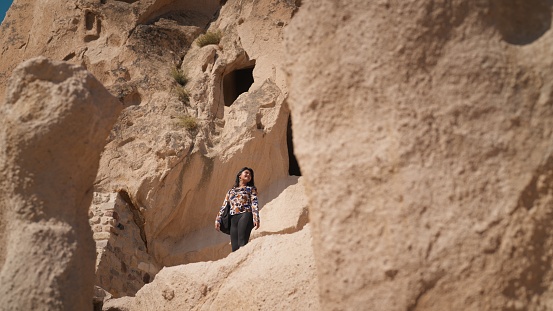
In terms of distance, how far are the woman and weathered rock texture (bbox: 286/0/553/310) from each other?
139 inches

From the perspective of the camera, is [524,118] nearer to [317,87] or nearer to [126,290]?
[317,87]

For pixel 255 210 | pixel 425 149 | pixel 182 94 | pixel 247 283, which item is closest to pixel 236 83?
pixel 182 94

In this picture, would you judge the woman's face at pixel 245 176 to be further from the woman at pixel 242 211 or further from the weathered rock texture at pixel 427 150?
the weathered rock texture at pixel 427 150

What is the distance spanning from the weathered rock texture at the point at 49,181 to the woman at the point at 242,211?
2.61 meters

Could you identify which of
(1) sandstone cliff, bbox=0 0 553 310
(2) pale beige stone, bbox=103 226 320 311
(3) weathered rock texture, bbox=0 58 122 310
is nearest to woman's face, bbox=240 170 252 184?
(2) pale beige stone, bbox=103 226 320 311

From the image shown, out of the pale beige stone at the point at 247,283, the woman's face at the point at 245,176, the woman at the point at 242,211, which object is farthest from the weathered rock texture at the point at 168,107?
the pale beige stone at the point at 247,283

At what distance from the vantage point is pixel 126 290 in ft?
24.6

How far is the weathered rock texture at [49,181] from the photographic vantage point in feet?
10.9

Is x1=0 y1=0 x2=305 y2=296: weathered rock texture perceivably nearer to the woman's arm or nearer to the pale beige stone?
the woman's arm

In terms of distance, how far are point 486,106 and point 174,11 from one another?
883 cm

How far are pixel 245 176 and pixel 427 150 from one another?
4.00m

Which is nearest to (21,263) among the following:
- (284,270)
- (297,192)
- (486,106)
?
(284,270)

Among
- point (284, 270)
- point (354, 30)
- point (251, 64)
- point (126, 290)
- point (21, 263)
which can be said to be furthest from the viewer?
point (251, 64)

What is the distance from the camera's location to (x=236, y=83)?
35.6 ft
